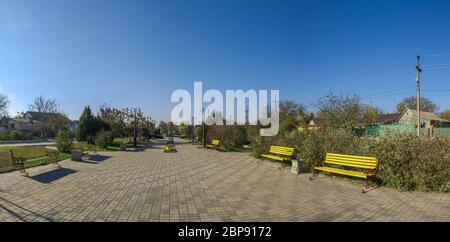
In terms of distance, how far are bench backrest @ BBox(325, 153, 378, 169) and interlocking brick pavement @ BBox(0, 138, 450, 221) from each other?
0.65 metres

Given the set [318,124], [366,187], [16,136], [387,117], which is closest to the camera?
[366,187]

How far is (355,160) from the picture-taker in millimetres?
7648

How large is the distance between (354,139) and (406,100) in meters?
67.6

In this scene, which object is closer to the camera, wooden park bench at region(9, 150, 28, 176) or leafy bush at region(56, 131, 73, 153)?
wooden park bench at region(9, 150, 28, 176)

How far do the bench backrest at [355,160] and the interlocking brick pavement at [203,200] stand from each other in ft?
2.12

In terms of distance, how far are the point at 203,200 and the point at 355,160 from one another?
523 cm

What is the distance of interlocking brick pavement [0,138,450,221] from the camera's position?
4.60 m

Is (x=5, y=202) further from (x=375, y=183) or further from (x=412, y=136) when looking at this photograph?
(x=412, y=136)

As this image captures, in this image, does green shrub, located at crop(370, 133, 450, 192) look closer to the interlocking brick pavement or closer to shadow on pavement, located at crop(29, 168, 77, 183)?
the interlocking brick pavement

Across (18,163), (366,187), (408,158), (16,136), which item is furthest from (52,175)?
(16,136)

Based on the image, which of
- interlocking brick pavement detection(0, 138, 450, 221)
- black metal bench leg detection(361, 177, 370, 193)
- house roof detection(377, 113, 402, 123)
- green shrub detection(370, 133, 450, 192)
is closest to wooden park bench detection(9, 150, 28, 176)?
interlocking brick pavement detection(0, 138, 450, 221)

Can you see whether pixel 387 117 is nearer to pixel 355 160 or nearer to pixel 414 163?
pixel 414 163

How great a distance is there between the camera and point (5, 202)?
533 centimetres
